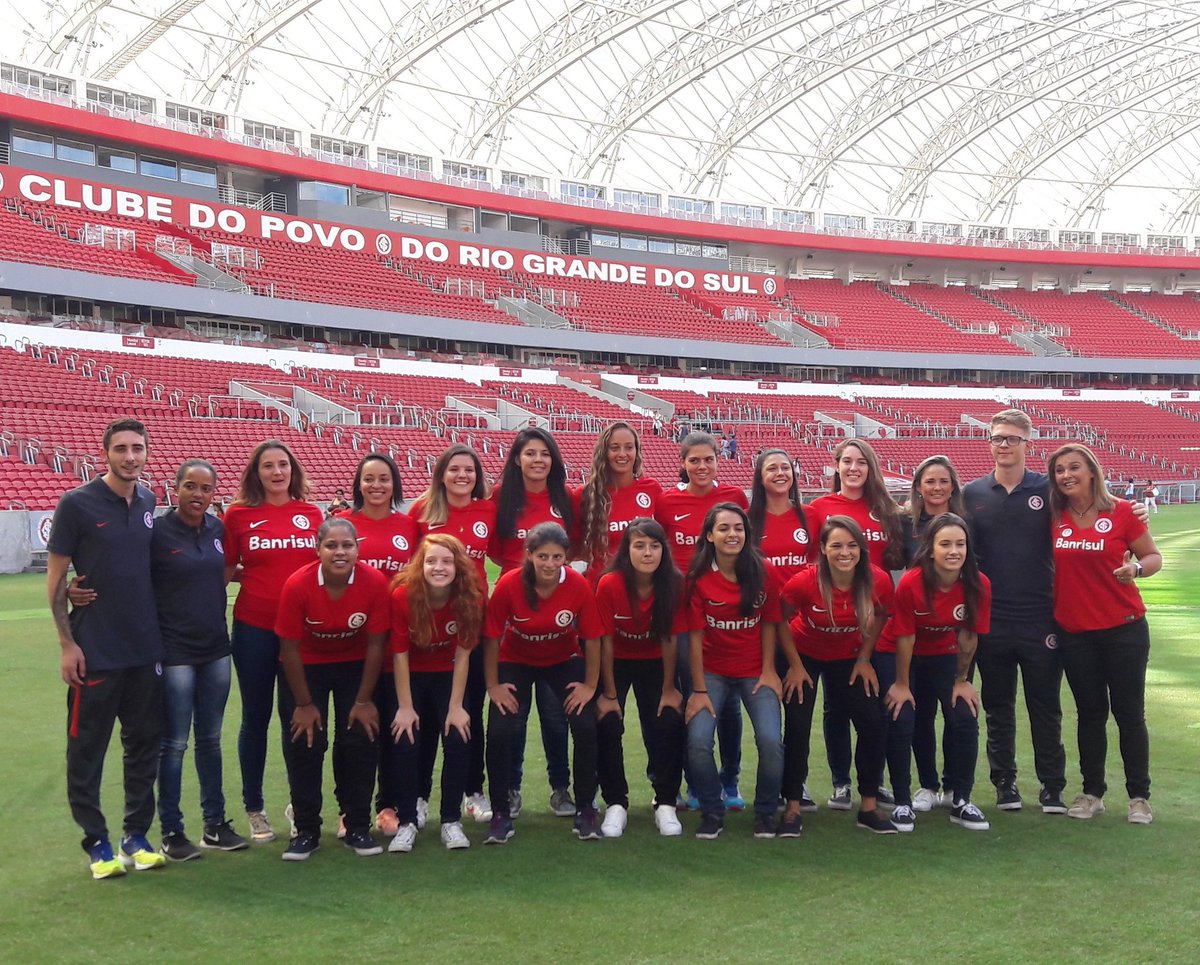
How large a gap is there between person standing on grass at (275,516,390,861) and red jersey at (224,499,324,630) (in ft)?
0.88

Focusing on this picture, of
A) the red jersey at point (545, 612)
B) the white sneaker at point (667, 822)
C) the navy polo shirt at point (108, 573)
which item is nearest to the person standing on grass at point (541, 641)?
the red jersey at point (545, 612)

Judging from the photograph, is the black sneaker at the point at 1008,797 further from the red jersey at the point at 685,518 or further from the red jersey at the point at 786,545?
the red jersey at the point at 685,518

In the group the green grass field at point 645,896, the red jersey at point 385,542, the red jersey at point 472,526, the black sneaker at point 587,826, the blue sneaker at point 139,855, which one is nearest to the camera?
the green grass field at point 645,896

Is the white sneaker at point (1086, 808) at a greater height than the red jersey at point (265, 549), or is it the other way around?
the red jersey at point (265, 549)

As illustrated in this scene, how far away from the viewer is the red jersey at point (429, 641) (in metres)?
5.55

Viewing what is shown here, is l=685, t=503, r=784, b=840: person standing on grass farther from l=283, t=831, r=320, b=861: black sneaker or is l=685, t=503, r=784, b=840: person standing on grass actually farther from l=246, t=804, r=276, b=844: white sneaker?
l=246, t=804, r=276, b=844: white sneaker

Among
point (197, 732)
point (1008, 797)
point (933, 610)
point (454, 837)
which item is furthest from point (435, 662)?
point (1008, 797)

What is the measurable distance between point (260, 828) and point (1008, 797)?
160 inches

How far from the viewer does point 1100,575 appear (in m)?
5.98

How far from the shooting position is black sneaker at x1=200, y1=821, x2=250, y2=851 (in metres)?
5.58

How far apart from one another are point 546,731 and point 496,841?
25.5 inches

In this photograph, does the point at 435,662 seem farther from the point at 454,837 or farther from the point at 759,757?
the point at 759,757

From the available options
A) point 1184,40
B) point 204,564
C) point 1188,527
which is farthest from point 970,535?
point 1184,40

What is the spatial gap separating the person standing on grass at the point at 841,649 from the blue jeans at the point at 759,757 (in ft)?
0.43
